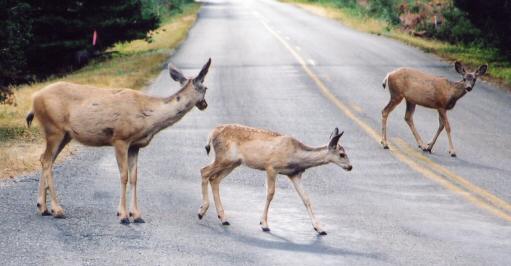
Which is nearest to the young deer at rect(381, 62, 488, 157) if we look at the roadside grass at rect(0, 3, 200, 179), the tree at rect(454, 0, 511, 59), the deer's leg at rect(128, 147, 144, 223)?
the roadside grass at rect(0, 3, 200, 179)

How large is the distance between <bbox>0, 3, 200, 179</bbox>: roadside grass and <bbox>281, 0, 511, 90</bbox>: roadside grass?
8.68 metres

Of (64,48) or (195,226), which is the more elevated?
(195,226)

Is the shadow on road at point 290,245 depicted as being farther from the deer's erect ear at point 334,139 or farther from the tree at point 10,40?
the tree at point 10,40

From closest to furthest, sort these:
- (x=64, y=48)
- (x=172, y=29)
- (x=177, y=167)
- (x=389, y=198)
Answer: (x=389, y=198)
(x=177, y=167)
(x=64, y=48)
(x=172, y=29)

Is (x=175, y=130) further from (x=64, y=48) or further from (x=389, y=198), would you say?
(x=64, y=48)

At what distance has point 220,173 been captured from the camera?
10.3 m

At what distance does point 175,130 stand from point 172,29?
93.9ft

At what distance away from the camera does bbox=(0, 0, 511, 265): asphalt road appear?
8883mm

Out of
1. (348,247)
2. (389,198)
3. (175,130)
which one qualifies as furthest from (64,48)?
(348,247)

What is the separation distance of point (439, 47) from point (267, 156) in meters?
26.3

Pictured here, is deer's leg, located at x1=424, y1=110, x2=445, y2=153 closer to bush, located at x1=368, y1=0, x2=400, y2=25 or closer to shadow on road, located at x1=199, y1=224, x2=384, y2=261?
shadow on road, located at x1=199, y1=224, x2=384, y2=261

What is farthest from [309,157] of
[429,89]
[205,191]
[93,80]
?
[93,80]

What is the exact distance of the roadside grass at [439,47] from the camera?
1099 inches

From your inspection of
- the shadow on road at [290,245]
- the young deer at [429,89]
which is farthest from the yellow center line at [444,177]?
the shadow on road at [290,245]
